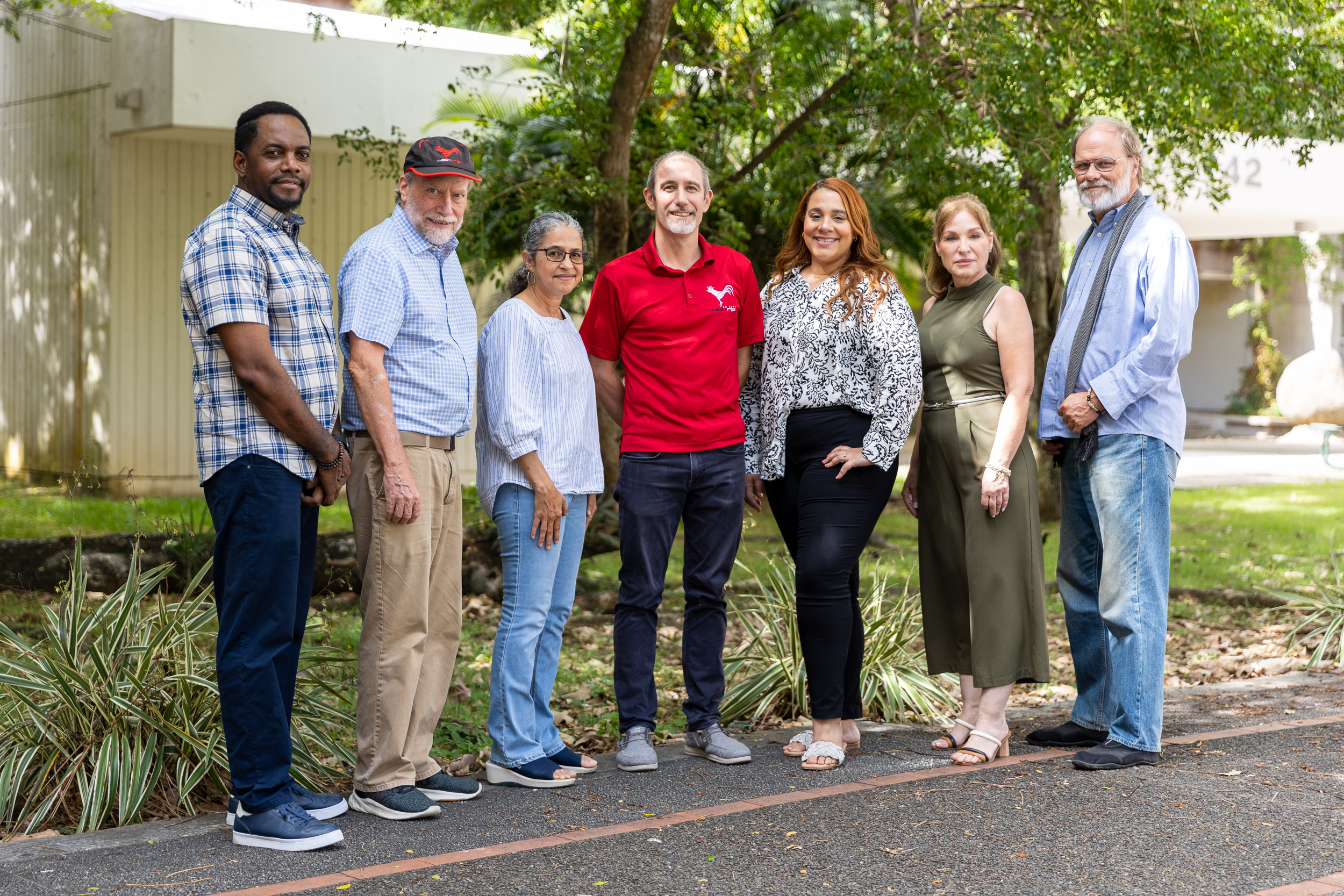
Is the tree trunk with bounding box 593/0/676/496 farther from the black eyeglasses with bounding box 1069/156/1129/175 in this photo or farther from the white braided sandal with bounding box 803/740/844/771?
the black eyeglasses with bounding box 1069/156/1129/175

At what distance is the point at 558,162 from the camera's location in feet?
31.1

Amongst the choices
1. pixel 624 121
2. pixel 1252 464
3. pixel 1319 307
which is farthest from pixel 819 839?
pixel 1319 307

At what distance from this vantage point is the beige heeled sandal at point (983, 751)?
4.84m

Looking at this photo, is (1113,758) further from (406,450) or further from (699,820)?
(406,450)

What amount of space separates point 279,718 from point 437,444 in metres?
0.96

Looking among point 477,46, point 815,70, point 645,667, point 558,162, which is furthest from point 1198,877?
point 477,46

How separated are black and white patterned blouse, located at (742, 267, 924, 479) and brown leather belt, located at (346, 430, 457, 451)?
132 cm

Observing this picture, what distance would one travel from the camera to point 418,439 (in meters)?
4.14

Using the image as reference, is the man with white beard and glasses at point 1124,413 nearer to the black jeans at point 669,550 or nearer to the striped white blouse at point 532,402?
the black jeans at point 669,550

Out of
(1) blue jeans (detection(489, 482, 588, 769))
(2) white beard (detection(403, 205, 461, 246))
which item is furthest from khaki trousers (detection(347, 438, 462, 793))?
(2) white beard (detection(403, 205, 461, 246))

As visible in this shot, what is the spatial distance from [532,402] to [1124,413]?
2187 mm

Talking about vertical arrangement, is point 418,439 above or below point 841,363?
below

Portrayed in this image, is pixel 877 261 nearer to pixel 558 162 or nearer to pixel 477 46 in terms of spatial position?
pixel 558 162

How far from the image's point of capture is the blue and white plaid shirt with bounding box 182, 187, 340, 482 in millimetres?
3746
